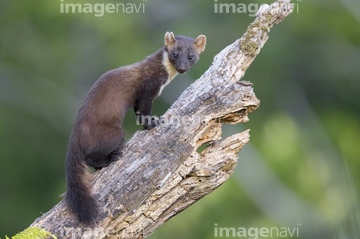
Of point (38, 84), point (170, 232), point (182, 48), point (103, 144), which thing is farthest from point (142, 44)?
point (103, 144)

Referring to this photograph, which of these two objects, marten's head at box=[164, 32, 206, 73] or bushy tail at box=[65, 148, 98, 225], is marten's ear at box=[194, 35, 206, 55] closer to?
marten's head at box=[164, 32, 206, 73]

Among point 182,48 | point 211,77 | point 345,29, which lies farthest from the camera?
point 345,29

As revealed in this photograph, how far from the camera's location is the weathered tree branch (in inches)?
324

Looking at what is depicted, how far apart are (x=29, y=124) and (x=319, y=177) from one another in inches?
295

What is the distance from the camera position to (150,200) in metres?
8.29

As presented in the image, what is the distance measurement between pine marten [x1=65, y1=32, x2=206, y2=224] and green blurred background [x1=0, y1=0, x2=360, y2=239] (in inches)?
374

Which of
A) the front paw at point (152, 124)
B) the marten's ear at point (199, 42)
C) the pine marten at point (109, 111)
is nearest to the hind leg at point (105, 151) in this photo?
the pine marten at point (109, 111)

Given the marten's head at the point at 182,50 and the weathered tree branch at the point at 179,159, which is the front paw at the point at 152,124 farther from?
the marten's head at the point at 182,50

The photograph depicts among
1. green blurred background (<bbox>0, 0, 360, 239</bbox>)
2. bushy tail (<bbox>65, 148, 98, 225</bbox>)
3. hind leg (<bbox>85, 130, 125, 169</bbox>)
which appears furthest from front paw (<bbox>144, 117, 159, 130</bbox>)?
green blurred background (<bbox>0, 0, 360, 239</bbox>)

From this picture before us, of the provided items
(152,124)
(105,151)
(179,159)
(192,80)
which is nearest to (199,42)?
(152,124)

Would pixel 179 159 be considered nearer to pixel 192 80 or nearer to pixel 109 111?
pixel 109 111

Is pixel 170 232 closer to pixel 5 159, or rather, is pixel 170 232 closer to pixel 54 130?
pixel 54 130

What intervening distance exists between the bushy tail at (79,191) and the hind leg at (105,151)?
0.31 feet

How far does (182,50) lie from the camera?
10.4 meters
